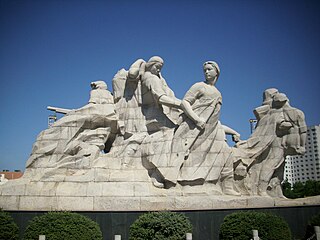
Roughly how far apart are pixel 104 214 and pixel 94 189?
1315mm

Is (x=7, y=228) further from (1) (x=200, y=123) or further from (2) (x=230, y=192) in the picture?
(2) (x=230, y=192)

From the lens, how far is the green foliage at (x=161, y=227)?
988cm

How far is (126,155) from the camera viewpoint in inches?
554

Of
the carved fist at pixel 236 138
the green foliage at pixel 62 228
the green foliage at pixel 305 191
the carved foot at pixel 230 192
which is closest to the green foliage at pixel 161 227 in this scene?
the green foliage at pixel 62 228

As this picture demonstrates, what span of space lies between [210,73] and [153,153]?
3.99 metres

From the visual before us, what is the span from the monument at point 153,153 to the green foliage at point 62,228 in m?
2.15

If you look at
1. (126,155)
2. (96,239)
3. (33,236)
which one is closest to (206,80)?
(126,155)

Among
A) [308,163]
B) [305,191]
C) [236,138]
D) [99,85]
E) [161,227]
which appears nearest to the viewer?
[161,227]

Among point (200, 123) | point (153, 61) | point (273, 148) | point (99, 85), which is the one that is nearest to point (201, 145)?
point (200, 123)

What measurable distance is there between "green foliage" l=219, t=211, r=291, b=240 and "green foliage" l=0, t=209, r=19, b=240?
6.40 metres

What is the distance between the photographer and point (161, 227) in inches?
392

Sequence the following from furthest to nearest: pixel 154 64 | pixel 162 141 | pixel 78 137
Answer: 1. pixel 154 64
2. pixel 78 137
3. pixel 162 141

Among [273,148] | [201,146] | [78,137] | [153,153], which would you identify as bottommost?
[153,153]

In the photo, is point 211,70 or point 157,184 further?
point 211,70
